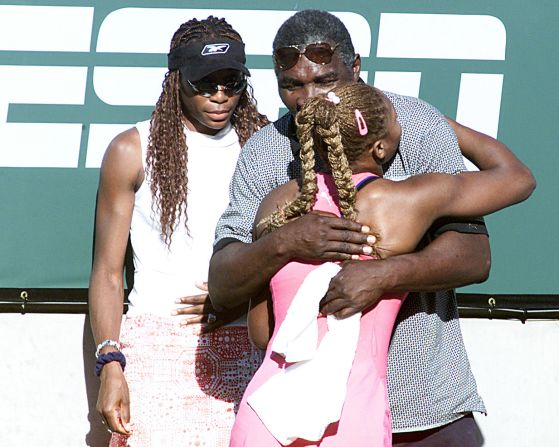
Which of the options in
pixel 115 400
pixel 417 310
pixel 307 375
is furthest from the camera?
pixel 115 400

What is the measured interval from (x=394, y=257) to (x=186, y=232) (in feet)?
3.57

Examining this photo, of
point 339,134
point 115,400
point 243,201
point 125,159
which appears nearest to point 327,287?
point 339,134

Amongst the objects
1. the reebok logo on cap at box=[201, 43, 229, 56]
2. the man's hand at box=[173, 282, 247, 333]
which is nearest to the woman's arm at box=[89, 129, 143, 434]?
the man's hand at box=[173, 282, 247, 333]

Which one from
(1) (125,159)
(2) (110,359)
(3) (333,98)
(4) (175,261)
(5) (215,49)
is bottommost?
(2) (110,359)

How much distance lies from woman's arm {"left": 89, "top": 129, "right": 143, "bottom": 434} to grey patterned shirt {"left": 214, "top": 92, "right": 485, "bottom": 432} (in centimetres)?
63

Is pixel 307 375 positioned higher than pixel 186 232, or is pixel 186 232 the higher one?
pixel 186 232

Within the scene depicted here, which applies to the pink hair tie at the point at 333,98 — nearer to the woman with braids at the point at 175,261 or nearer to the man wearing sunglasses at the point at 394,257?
the man wearing sunglasses at the point at 394,257

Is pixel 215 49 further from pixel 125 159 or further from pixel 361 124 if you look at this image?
pixel 361 124

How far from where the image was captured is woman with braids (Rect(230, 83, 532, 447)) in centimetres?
240

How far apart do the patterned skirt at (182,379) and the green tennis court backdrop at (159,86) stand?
2.23 feet

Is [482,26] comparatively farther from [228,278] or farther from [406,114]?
[228,278]

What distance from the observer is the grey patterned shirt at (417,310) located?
2.73 metres

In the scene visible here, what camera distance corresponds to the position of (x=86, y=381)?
4039 millimetres

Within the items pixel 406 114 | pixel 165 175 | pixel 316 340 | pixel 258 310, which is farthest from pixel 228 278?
pixel 165 175
